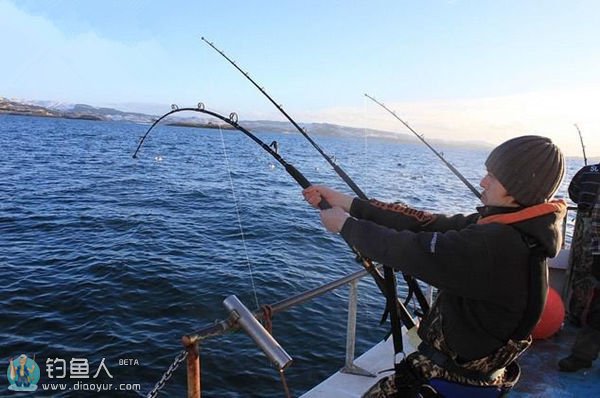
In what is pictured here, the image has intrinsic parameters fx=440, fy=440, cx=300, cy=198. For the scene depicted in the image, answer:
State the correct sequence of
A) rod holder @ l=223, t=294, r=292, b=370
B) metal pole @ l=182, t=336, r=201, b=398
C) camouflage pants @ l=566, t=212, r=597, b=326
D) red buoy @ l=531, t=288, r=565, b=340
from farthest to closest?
1. red buoy @ l=531, t=288, r=565, b=340
2. camouflage pants @ l=566, t=212, r=597, b=326
3. metal pole @ l=182, t=336, r=201, b=398
4. rod holder @ l=223, t=294, r=292, b=370

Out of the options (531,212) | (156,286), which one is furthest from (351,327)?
(156,286)

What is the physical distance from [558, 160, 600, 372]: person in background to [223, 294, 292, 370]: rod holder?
3.78 m

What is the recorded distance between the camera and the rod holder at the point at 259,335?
7.57 ft

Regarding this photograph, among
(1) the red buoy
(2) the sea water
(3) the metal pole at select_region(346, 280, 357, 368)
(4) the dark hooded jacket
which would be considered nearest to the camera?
(4) the dark hooded jacket

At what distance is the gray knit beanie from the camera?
2023 millimetres

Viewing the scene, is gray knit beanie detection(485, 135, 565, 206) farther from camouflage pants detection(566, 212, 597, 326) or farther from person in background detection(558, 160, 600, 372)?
camouflage pants detection(566, 212, 597, 326)

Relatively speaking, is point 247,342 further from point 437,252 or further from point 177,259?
point 437,252

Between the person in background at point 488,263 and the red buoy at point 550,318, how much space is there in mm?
3121

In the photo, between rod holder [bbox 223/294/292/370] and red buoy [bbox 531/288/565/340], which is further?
red buoy [bbox 531/288/565/340]

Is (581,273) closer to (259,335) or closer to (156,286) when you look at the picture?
(259,335)

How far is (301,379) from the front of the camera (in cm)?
764

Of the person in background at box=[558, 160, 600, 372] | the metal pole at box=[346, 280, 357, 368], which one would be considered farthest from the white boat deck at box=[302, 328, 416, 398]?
the person in background at box=[558, 160, 600, 372]

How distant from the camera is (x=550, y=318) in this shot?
199 inches

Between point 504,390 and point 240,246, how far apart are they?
1302 centimetres
